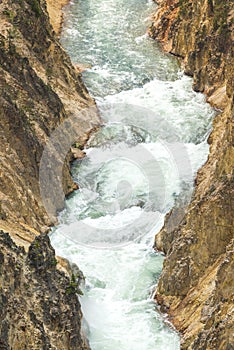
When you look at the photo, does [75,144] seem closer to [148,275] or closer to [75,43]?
[148,275]

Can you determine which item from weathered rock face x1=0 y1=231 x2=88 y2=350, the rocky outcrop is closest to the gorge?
weathered rock face x1=0 y1=231 x2=88 y2=350

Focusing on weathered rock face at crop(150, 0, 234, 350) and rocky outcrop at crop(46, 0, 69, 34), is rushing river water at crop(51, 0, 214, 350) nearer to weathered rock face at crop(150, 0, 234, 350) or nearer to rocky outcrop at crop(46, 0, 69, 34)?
weathered rock face at crop(150, 0, 234, 350)

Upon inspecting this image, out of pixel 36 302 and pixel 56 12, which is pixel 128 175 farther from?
pixel 56 12

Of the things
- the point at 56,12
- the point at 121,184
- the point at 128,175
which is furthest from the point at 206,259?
the point at 56,12

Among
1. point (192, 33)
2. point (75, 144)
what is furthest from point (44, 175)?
point (192, 33)

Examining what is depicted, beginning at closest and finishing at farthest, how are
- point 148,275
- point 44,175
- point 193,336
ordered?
point 193,336 → point 148,275 → point 44,175

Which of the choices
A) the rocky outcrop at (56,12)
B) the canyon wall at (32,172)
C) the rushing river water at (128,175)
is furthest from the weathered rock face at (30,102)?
the rocky outcrop at (56,12)

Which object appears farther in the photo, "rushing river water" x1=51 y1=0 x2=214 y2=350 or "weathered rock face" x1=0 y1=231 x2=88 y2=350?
"rushing river water" x1=51 y1=0 x2=214 y2=350
